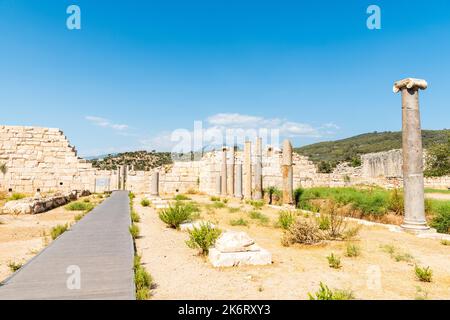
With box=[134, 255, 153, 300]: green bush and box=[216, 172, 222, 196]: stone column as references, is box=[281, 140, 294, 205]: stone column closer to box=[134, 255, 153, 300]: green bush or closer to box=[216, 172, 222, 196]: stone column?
box=[216, 172, 222, 196]: stone column

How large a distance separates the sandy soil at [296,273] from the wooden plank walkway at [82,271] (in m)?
0.43

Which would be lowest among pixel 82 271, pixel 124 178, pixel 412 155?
pixel 82 271

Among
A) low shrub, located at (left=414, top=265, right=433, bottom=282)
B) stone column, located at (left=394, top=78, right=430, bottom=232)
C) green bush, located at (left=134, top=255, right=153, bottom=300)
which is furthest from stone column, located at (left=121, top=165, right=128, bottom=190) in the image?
low shrub, located at (left=414, top=265, right=433, bottom=282)

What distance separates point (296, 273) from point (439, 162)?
3104 cm

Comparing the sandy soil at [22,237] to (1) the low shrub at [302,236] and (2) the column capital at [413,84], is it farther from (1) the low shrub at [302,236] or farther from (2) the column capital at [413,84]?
(2) the column capital at [413,84]

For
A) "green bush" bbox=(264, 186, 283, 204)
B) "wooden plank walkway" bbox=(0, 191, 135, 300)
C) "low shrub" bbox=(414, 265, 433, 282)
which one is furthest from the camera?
"green bush" bbox=(264, 186, 283, 204)

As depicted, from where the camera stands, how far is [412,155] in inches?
343

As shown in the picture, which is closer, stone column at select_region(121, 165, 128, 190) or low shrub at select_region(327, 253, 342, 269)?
low shrub at select_region(327, 253, 342, 269)

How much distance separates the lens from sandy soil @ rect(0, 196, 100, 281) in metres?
5.54

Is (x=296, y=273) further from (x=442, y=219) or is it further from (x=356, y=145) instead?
(x=356, y=145)

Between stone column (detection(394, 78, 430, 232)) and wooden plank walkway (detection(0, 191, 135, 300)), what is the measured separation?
7360 mm

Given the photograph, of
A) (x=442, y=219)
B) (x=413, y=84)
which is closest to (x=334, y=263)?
(x=413, y=84)

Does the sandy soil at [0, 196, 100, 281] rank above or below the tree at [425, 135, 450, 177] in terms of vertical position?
below
